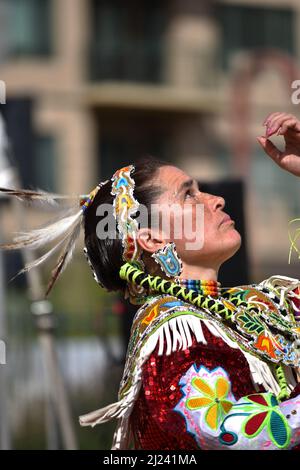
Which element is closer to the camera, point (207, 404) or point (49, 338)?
point (207, 404)

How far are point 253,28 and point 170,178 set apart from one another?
1893 centimetres

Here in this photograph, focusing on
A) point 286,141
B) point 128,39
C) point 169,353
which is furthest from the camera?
point 128,39

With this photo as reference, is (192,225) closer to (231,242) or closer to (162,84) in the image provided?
(231,242)

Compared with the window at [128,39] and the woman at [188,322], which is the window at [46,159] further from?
the woman at [188,322]

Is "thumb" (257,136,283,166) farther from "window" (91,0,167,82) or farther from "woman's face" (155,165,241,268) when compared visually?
"window" (91,0,167,82)

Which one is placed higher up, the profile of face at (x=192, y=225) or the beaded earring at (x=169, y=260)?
the profile of face at (x=192, y=225)

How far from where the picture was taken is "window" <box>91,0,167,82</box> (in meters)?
19.8

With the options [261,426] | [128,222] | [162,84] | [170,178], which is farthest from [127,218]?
[162,84]

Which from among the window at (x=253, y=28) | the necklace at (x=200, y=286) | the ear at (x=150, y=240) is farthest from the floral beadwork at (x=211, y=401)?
the window at (x=253, y=28)

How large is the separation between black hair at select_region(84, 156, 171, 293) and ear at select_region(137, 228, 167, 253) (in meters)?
0.06

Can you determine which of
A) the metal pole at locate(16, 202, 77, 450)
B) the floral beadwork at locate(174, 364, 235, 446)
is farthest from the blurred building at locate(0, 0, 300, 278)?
the floral beadwork at locate(174, 364, 235, 446)

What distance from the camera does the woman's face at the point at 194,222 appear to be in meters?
2.48

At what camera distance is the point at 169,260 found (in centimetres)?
253
